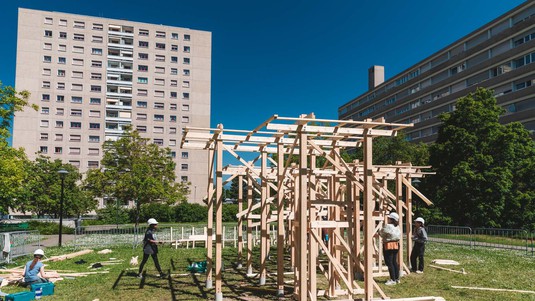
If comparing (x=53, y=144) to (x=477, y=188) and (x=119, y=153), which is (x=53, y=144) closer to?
(x=119, y=153)

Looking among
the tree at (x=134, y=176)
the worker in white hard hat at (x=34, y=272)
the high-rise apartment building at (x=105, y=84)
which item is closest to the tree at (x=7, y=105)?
the tree at (x=134, y=176)

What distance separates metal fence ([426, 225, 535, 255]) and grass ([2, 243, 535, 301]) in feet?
14.1

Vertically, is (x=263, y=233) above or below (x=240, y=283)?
above

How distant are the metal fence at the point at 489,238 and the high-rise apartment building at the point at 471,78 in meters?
24.0

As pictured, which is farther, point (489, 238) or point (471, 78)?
point (471, 78)

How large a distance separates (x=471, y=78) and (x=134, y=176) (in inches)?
1693

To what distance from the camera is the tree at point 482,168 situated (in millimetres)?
27034

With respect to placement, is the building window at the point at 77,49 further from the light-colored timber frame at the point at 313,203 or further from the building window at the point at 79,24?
the light-colored timber frame at the point at 313,203

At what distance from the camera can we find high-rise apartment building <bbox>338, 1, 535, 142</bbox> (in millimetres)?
42500

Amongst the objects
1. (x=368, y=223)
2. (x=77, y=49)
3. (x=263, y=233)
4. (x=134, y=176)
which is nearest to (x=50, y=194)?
(x=134, y=176)

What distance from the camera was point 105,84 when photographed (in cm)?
6309

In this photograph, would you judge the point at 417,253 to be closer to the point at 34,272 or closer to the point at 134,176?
the point at 34,272

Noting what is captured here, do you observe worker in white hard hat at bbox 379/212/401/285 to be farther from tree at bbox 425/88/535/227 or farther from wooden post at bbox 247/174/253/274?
tree at bbox 425/88/535/227

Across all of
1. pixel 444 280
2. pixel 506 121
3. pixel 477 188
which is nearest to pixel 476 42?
pixel 506 121
